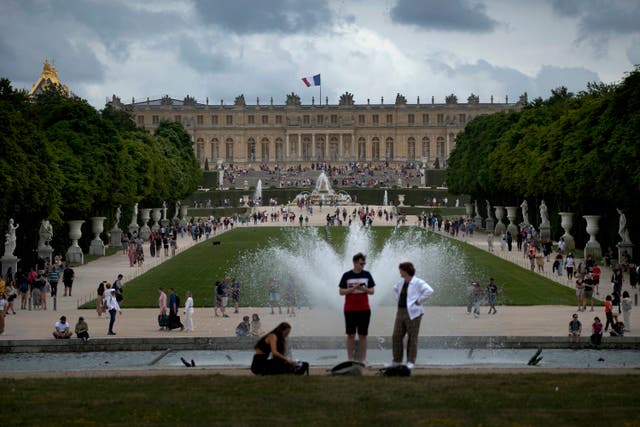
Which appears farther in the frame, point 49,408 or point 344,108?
point 344,108

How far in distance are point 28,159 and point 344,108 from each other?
131 m

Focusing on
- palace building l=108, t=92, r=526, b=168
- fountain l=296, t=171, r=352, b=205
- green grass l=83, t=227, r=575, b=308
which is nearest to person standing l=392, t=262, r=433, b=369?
green grass l=83, t=227, r=575, b=308

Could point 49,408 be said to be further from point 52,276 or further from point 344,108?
point 344,108

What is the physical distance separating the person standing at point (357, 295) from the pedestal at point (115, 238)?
48583 millimetres

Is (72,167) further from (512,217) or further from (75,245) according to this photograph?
(512,217)

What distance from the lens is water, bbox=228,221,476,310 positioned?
27969 mm

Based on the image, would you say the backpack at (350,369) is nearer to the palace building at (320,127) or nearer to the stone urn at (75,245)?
the stone urn at (75,245)

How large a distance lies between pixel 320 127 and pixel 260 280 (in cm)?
13231

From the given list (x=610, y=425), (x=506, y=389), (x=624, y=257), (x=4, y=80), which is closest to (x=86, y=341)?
(x=506, y=389)

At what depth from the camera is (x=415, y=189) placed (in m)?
124

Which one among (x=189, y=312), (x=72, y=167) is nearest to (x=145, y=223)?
(x=72, y=167)

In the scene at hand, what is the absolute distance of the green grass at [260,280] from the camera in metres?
35.7

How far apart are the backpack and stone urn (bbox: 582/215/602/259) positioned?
35740mm

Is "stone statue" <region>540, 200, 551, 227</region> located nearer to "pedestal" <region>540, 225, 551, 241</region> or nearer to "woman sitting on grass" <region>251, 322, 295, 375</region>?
"pedestal" <region>540, 225, 551, 241</region>
